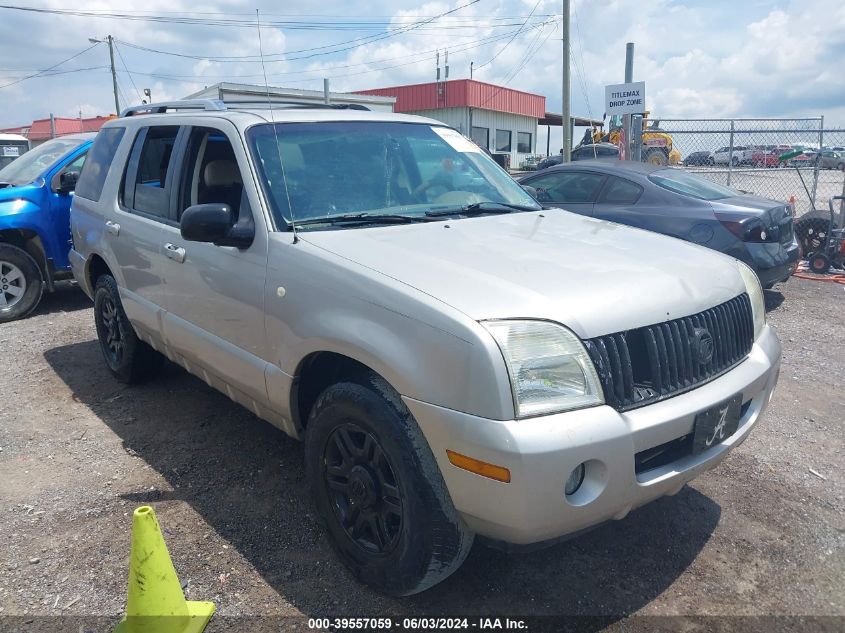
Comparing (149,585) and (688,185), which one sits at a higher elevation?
(688,185)

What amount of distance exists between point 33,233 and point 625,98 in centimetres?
856

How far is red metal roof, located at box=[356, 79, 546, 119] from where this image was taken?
33531 mm

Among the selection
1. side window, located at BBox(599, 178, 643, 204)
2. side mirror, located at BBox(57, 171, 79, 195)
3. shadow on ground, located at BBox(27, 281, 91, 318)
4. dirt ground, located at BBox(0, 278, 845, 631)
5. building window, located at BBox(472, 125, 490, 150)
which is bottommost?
dirt ground, located at BBox(0, 278, 845, 631)

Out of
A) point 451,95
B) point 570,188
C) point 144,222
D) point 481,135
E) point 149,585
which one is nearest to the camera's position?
point 149,585

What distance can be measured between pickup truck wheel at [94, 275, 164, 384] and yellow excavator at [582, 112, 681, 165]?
15.1 metres

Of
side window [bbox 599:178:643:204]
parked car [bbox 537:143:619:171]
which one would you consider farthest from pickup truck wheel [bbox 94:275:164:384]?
parked car [bbox 537:143:619:171]

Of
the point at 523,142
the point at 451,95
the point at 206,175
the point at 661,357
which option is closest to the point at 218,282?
the point at 206,175

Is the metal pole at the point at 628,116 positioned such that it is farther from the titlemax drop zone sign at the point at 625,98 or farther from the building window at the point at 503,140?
the building window at the point at 503,140

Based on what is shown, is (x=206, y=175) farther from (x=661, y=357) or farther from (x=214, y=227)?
(x=661, y=357)

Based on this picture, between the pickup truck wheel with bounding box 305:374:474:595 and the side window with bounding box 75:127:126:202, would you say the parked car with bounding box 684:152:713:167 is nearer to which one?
the side window with bounding box 75:127:126:202

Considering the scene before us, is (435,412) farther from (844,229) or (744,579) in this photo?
(844,229)

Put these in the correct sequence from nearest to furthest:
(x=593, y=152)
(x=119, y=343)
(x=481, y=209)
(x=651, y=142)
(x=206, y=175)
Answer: (x=481, y=209) < (x=206, y=175) < (x=119, y=343) < (x=593, y=152) < (x=651, y=142)

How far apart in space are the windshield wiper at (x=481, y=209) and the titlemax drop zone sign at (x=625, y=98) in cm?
772

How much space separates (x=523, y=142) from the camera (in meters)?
41.2
